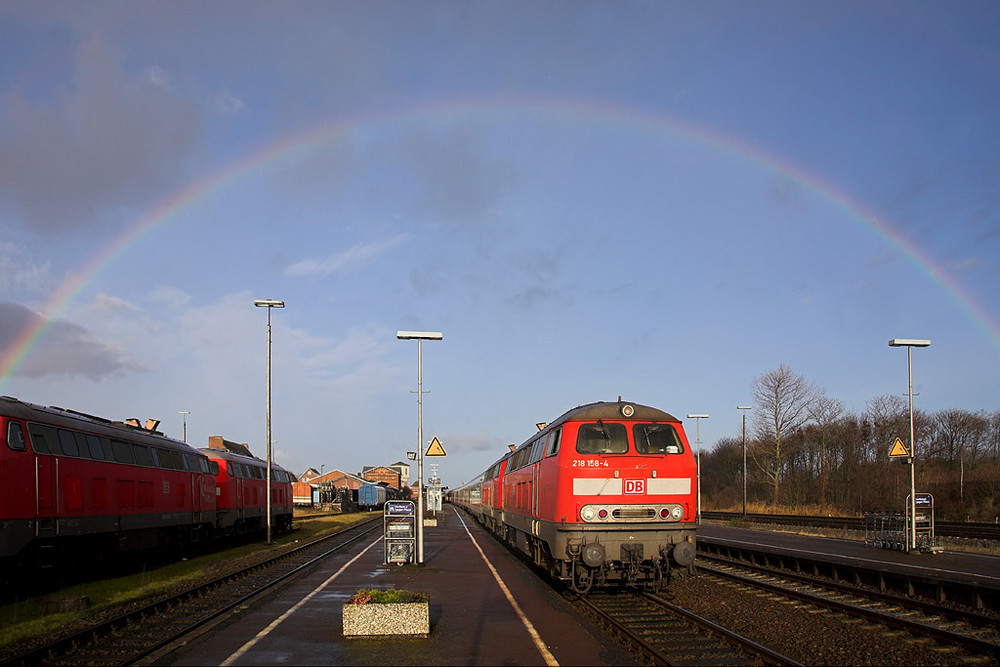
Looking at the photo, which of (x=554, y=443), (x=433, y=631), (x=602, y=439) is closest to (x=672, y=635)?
(x=433, y=631)

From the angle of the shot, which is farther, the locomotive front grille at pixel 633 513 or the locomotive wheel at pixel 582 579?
the locomotive wheel at pixel 582 579

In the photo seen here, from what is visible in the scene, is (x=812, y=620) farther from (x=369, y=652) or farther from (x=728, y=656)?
(x=369, y=652)

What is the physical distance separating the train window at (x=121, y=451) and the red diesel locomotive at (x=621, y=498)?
1224 cm

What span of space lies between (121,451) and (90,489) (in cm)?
263

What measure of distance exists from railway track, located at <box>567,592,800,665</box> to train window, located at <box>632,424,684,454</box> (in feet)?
8.91

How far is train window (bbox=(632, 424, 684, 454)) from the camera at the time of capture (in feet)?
48.1

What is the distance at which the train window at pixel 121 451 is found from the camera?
68.0 ft

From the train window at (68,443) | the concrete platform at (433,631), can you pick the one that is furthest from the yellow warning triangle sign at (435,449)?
the train window at (68,443)

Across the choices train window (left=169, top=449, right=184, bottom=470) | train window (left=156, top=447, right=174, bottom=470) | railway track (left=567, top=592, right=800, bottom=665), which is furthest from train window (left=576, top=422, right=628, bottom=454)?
train window (left=169, top=449, right=184, bottom=470)

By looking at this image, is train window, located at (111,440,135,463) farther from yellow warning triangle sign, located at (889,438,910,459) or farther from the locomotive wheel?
yellow warning triangle sign, located at (889,438,910,459)

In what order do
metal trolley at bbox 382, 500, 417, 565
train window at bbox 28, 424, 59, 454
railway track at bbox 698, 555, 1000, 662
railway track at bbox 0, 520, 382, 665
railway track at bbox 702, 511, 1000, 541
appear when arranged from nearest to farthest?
railway track at bbox 0, 520, 382, 665
railway track at bbox 698, 555, 1000, 662
train window at bbox 28, 424, 59, 454
metal trolley at bbox 382, 500, 417, 565
railway track at bbox 702, 511, 1000, 541

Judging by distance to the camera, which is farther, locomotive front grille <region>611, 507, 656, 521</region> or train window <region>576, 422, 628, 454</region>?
train window <region>576, 422, 628, 454</region>

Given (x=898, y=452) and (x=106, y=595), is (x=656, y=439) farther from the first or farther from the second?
(x=898, y=452)

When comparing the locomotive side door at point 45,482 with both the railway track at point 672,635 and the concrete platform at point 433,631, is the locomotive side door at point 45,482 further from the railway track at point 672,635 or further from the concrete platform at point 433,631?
the railway track at point 672,635
